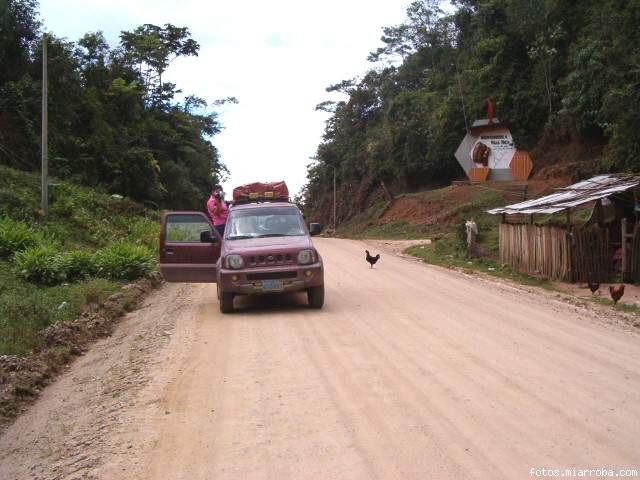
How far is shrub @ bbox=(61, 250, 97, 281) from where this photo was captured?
15672 mm

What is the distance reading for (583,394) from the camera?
20.6ft

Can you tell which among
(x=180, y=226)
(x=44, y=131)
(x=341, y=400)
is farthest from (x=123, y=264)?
(x=341, y=400)

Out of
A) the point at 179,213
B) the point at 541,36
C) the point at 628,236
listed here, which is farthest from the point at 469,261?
the point at 541,36

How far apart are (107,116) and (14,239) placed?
76.8 ft

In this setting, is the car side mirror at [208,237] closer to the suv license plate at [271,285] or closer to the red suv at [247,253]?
the red suv at [247,253]

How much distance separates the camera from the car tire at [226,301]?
35.9 feet

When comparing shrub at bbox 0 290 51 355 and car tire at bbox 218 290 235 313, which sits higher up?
car tire at bbox 218 290 235 313

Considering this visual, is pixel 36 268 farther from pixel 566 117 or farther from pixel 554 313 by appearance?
pixel 566 117

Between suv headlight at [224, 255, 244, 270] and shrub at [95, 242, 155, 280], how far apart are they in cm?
612

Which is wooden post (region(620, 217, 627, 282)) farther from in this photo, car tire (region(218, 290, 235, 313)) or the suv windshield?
car tire (region(218, 290, 235, 313))

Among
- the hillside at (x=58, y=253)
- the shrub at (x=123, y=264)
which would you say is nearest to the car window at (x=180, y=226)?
the hillside at (x=58, y=253)

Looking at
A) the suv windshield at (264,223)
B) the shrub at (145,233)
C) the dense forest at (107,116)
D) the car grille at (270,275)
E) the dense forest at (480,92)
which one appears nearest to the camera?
the car grille at (270,275)

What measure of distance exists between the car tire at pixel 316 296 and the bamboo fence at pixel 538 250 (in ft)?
24.7

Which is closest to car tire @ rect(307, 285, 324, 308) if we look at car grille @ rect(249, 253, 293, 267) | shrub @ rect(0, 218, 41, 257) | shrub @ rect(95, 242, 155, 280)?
car grille @ rect(249, 253, 293, 267)
